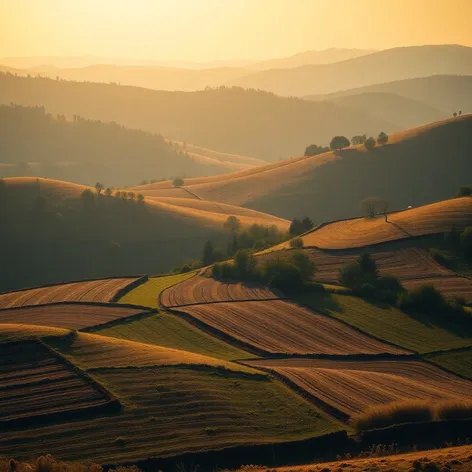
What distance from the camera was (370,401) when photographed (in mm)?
61031

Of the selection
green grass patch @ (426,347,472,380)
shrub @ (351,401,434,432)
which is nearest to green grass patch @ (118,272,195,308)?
green grass patch @ (426,347,472,380)

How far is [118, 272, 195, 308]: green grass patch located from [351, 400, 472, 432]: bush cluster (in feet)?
135

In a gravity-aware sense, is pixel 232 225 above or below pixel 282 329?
above

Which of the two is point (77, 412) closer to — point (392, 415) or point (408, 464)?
point (392, 415)

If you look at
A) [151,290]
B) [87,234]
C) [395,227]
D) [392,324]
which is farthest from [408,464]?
[87,234]

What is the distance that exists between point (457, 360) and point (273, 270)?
33.8 meters

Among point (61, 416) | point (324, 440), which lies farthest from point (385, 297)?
point (61, 416)

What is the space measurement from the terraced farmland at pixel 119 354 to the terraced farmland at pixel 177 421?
6.16ft

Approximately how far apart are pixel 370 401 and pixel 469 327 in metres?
30.9

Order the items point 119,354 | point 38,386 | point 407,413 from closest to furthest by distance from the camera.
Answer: point 407,413 → point 38,386 → point 119,354

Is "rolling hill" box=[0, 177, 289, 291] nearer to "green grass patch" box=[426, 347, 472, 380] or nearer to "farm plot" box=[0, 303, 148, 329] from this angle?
"farm plot" box=[0, 303, 148, 329]

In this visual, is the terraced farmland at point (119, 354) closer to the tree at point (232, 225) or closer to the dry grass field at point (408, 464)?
the dry grass field at point (408, 464)

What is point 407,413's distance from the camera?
5709 cm

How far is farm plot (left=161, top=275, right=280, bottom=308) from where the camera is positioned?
95.8 m
